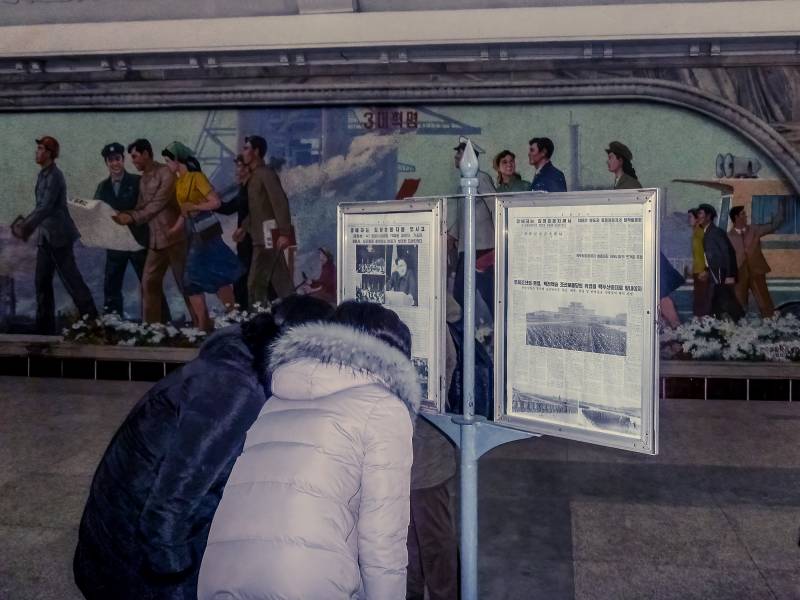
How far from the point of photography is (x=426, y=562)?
3260 mm

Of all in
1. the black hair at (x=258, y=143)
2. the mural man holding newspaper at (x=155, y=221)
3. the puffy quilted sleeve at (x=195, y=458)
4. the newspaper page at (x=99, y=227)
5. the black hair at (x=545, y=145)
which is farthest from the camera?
the newspaper page at (x=99, y=227)

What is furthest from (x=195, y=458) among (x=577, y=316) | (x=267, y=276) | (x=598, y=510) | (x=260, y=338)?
(x=267, y=276)

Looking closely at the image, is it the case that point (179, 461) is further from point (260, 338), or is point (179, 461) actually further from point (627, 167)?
Answer: point (627, 167)

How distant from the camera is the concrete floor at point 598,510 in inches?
152

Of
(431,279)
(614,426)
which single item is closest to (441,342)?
(431,279)

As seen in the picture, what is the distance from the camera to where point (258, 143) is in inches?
352

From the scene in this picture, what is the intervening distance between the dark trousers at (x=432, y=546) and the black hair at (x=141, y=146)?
7.06 m

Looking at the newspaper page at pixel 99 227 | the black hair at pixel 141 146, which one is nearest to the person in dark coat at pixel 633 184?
the black hair at pixel 141 146

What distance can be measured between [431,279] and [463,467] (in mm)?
Answer: 731

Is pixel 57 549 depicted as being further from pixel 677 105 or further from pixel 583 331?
pixel 677 105

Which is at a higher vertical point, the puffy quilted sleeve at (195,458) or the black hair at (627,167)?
the black hair at (627,167)

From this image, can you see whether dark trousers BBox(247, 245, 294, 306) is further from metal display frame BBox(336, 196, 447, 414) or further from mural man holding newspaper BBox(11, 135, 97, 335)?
metal display frame BBox(336, 196, 447, 414)

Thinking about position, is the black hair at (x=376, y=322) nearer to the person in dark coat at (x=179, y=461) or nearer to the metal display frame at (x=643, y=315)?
the person in dark coat at (x=179, y=461)

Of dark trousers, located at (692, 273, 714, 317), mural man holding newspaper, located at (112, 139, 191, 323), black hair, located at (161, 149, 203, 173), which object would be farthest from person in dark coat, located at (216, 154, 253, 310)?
dark trousers, located at (692, 273, 714, 317)
